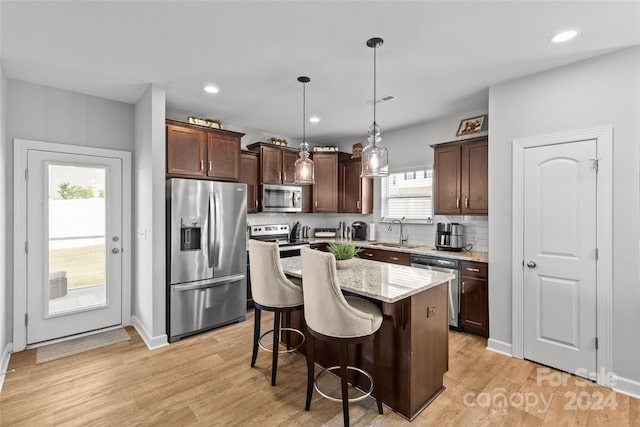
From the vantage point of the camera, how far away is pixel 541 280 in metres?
2.83

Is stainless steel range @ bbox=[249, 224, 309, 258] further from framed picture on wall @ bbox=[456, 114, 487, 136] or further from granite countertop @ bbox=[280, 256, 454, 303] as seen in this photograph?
framed picture on wall @ bbox=[456, 114, 487, 136]

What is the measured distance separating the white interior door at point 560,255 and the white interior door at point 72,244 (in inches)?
175

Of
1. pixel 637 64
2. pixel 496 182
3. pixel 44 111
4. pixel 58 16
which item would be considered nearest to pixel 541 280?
pixel 496 182

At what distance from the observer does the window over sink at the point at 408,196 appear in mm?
4688

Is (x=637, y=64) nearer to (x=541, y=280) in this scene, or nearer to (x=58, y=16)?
(x=541, y=280)

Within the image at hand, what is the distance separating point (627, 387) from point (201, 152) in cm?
454

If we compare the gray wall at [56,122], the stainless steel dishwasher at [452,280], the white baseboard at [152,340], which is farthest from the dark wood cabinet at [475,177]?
the gray wall at [56,122]

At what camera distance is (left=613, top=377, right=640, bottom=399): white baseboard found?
236 cm

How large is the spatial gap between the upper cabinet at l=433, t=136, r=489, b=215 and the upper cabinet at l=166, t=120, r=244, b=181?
2.68 metres

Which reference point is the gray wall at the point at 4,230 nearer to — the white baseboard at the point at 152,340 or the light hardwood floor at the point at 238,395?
the light hardwood floor at the point at 238,395

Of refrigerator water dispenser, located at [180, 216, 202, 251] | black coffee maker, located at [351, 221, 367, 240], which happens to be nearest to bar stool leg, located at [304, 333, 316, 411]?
refrigerator water dispenser, located at [180, 216, 202, 251]

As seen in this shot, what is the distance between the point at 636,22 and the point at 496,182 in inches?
57.5

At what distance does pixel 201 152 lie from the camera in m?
3.73

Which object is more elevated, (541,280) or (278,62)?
(278,62)
